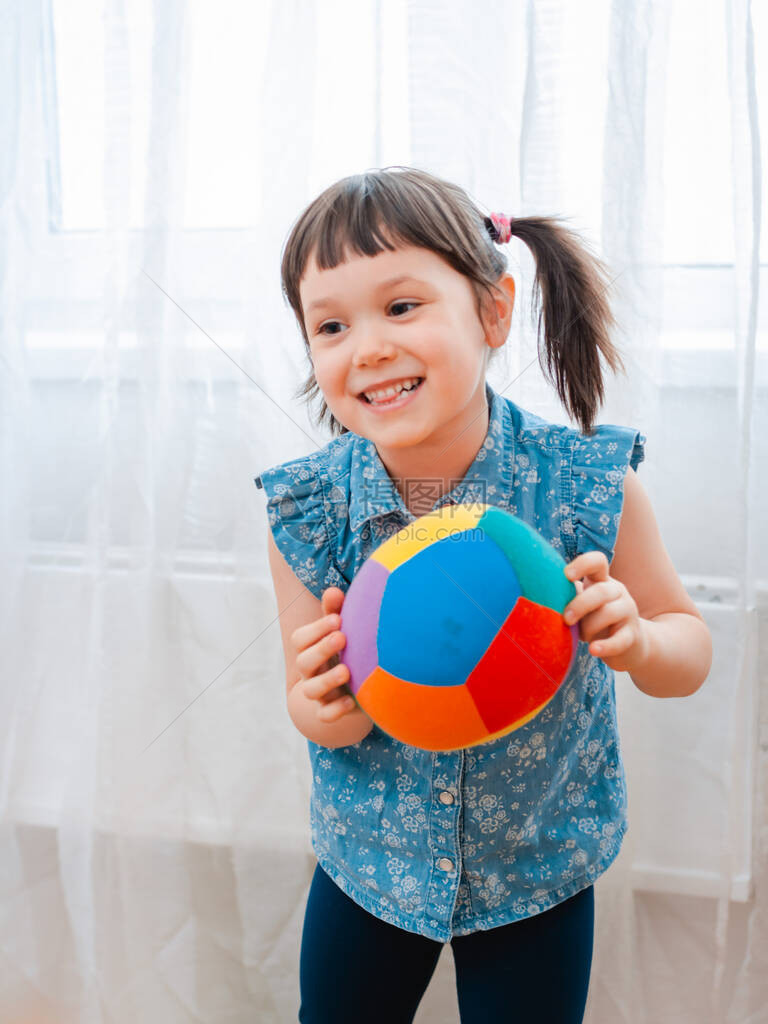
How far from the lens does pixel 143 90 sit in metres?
1.03

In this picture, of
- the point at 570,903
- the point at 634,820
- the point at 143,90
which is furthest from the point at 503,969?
the point at 143,90

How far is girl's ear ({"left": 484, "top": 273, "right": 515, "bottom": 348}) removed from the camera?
73 cm

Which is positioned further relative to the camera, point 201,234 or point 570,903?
point 201,234

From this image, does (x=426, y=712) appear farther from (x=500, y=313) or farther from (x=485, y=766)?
(x=500, y=313)

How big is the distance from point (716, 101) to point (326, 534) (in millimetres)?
610

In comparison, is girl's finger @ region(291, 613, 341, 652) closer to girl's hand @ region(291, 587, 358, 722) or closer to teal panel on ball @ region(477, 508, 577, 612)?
girl's hand @ region(291, 587, 358, 722)

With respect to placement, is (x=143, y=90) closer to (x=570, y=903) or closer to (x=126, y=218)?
(x=126, y=218)

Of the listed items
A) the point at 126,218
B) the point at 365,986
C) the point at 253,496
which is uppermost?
the point at 126,218

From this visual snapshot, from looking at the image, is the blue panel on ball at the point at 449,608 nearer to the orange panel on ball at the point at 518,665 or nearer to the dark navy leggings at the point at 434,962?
the orange panel on ball at the point at 518,665

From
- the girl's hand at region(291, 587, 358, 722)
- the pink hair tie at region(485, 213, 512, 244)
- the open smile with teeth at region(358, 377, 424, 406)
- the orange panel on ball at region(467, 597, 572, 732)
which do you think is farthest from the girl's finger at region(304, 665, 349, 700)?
the pink hair tie at region(485, 213, 512, 244)

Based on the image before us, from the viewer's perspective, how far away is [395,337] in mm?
668

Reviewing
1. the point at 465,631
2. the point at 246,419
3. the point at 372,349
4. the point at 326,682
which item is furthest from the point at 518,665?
the point at 246,419

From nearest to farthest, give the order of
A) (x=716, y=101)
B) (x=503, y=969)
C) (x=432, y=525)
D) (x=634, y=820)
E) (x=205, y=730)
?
1. (x=432, y=525)
2. (x=503, y=969)
3. (x=716, y=101)
4. (x=634, y=820)
5. (x=205, y=730)

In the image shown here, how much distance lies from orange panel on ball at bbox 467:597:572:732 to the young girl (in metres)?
0.08
